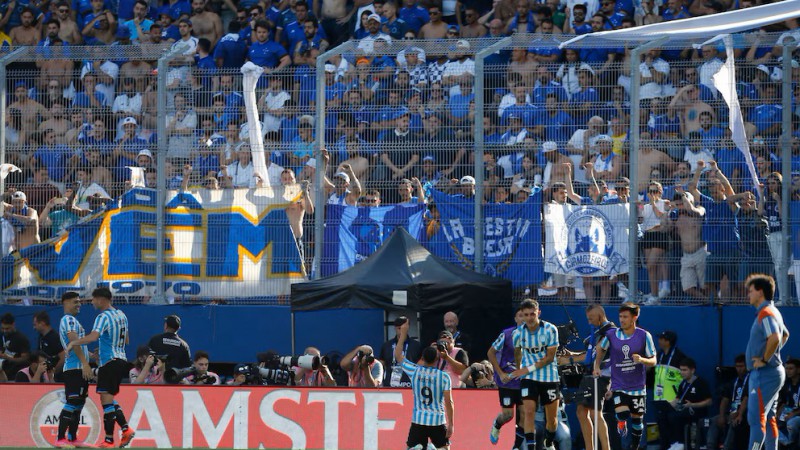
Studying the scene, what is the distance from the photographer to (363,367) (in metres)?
16.4

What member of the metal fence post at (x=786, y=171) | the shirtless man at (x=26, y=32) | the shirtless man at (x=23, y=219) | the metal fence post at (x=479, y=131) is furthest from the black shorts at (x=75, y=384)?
the shirtless man at (x=26, y=32)

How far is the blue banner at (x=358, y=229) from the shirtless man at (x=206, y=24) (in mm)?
6227

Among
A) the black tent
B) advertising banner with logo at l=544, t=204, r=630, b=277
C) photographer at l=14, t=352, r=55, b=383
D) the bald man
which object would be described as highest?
advertising banner with logo at l=544, t=204, r=630, b=277

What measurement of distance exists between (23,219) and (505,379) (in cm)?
789

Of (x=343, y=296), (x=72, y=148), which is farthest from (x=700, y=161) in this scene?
(x=72, y=148)

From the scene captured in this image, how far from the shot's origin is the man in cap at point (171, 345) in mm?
16656

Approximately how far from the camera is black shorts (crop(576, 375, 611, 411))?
1441 centimetres

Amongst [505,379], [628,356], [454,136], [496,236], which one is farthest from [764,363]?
[454,136]

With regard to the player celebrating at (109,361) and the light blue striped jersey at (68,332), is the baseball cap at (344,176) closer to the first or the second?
the player celebrating at (109,361)

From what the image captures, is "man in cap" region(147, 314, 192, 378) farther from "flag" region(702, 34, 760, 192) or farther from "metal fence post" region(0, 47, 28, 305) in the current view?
"flag" region(702, 34, 760, 192)

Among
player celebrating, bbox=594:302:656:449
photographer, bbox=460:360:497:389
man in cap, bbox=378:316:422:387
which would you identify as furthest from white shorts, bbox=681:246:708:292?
man in cap, bbox=378:316:422:387

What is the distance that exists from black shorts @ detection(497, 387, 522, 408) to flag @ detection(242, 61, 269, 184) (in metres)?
5.12

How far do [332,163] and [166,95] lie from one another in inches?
101

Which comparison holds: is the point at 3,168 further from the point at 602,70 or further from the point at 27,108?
the point at 602,70
